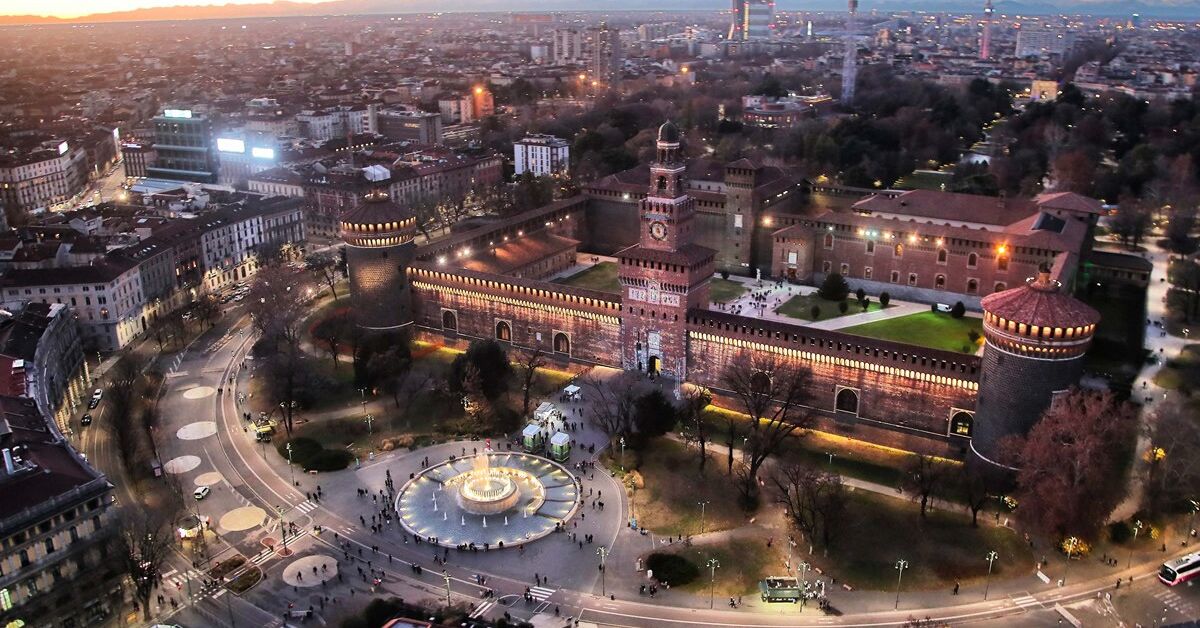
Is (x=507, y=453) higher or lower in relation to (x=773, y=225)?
lower

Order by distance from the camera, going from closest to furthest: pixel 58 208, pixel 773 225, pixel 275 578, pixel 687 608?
pixel 687 608, pixel 275 578, pixel 773 225, pixel 58 208

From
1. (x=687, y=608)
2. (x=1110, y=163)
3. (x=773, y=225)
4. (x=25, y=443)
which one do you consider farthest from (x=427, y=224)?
(x=1110, y=163)

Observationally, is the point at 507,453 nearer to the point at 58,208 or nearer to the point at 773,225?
the point at 773,225

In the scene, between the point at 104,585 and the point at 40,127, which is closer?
the point at 104,585

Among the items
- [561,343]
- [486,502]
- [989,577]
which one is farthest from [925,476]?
[561,343]

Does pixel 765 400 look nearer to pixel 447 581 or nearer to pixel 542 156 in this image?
pixel 447 581

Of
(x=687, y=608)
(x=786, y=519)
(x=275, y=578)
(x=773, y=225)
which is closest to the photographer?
(x=687, y=608)

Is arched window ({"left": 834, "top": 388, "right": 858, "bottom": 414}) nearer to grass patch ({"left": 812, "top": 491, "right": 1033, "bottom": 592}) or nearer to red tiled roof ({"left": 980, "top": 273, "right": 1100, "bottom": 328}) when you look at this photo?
grass patch ({"left": 812, "top": 491, "right": 1033, "bottom": 592})
